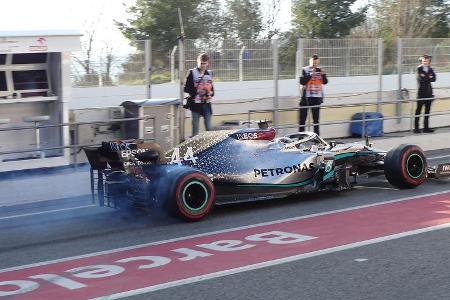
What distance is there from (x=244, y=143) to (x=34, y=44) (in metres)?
5.02

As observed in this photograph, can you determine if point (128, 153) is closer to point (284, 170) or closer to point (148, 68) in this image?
point (284, 170)

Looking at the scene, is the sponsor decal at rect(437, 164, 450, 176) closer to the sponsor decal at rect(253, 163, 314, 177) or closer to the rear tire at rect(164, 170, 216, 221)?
the sponsor decal at rect(253, 163, 314, 177)

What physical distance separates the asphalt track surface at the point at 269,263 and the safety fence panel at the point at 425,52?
704 centimetres

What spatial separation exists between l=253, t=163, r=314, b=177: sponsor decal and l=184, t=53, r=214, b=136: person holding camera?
4.10 metres

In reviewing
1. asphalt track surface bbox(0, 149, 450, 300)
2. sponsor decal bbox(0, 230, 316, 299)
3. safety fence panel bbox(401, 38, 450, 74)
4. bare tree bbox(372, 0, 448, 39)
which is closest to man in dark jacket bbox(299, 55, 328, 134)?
safety fence panel bbox(401, 38, 450, 74)

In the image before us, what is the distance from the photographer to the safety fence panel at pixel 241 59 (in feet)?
50.6

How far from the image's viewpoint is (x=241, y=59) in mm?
15625

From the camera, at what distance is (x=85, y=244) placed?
7.79m

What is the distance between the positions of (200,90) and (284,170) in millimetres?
4283

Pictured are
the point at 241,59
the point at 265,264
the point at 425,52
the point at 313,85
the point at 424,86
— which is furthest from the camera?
the point at 425,52

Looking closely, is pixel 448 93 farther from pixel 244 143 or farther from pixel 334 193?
pixel 244 143

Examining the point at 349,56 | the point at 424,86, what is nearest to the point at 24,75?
the point at 349,56

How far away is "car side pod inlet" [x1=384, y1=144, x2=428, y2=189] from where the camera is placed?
10234mm

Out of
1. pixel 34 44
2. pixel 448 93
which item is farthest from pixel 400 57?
pixel 34 44
